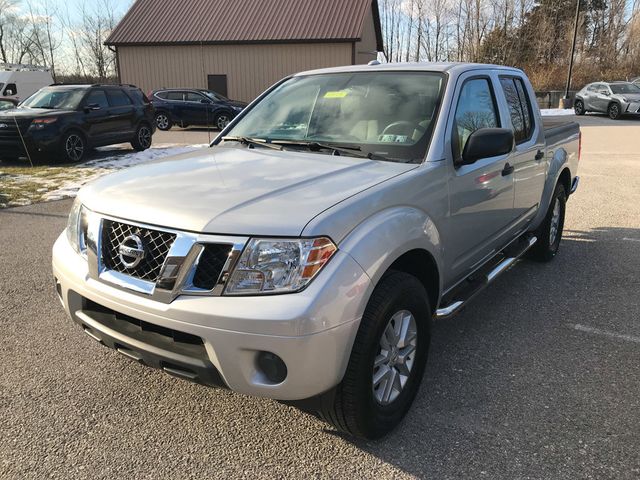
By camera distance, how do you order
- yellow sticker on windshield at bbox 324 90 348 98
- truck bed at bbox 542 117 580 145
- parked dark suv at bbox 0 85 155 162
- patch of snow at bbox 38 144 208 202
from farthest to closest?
parked dark suv at bbox 0 85 155 162 → patch of snow at bbox 38 144 208 202 → truck bed at bbox 542 117 580 145 → yellow sticker on windshield at bbox 324 90 348 98

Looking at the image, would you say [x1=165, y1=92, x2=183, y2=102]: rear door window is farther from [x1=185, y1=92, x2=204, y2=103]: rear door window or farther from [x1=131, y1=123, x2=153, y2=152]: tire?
[x1=131, y1=123, x2=153, y2=152]: tire

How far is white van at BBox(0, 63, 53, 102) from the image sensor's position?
25.0 metres

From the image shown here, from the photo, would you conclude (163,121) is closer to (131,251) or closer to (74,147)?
(74,147)

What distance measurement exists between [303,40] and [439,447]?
2602cm

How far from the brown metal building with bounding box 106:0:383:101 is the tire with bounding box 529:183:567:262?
2217 centimetres

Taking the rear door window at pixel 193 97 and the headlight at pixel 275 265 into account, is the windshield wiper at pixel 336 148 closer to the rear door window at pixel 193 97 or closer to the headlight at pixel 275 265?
the headlight at pixel 275 265

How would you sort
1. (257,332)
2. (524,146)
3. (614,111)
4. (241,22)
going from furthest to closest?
(241,22), (614,111), (524,146), (257,332)

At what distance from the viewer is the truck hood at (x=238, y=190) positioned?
2232mm

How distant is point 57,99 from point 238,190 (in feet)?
39.5

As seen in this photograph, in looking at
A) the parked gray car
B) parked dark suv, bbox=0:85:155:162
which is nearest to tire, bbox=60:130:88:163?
parked dark suv, bbox=0:85:155:162

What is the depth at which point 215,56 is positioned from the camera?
1081 inches

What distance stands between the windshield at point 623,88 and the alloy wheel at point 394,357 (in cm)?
2689

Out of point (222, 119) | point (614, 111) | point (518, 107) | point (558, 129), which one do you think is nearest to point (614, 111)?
point (614, 111)

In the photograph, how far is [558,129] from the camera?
5414mm
